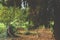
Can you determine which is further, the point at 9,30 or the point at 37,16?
the point at 9,30

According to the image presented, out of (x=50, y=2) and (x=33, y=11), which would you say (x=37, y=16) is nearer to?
(x=33, y=11)

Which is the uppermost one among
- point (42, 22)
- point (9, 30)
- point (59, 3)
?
point (59, 3)

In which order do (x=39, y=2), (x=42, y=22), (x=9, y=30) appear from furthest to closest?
1. (x=9, y=30)
2. (x=42, y=22)
3. (x=39, y=2)

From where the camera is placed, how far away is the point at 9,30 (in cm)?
1756

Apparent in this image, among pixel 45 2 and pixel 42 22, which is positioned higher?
pixel 45 2

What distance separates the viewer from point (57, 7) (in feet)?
20.2

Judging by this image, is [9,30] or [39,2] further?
[9,30]

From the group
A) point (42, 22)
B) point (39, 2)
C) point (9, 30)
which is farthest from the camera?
point (9, 30)

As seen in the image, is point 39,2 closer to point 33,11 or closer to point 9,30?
point 33,11

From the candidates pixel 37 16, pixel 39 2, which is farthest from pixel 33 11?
pixel 39 2

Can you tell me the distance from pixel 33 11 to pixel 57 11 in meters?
0.64

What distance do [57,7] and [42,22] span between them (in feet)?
1.81

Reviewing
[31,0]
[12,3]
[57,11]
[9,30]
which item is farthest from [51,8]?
[9,30]

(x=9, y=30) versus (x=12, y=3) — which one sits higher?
(x=12, y=3)
